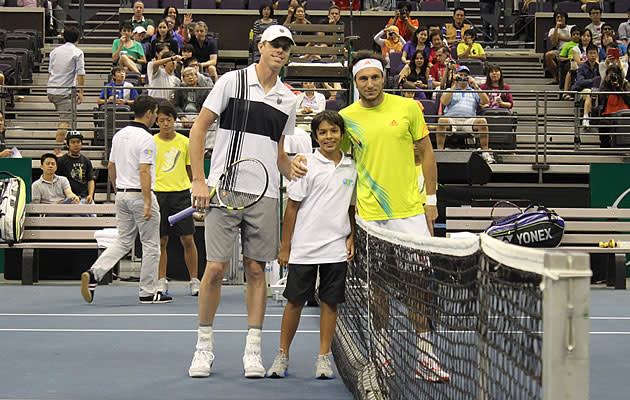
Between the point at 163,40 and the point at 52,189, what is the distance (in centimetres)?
552

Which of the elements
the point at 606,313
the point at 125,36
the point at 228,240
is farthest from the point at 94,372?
the point at 125,36

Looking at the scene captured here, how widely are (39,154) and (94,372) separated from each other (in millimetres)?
10066

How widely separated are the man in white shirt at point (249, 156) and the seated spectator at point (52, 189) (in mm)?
7278

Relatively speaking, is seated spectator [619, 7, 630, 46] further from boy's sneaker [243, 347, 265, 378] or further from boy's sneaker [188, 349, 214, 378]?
boy's sneaker [188, 349, 214, 378]

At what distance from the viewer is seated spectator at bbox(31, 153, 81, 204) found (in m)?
12.7

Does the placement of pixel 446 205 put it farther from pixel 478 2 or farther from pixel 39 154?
pixel 478 2

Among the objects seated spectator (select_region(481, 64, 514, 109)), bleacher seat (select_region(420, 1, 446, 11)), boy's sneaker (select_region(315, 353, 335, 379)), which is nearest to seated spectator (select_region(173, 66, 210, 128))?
seated spectator (select_region(481, 64, 514, 109))

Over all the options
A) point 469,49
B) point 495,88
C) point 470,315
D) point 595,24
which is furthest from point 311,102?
point 470,315

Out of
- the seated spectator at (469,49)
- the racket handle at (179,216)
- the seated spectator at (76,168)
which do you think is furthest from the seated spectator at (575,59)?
the racket handle at (179,216)

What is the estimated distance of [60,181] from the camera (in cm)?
1292

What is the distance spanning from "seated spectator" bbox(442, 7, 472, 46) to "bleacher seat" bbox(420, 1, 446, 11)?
1714mm

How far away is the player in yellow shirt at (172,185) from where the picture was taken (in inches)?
410

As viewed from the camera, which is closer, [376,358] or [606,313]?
[376,358]

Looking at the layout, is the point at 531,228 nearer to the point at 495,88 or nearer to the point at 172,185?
the point at 172,185
